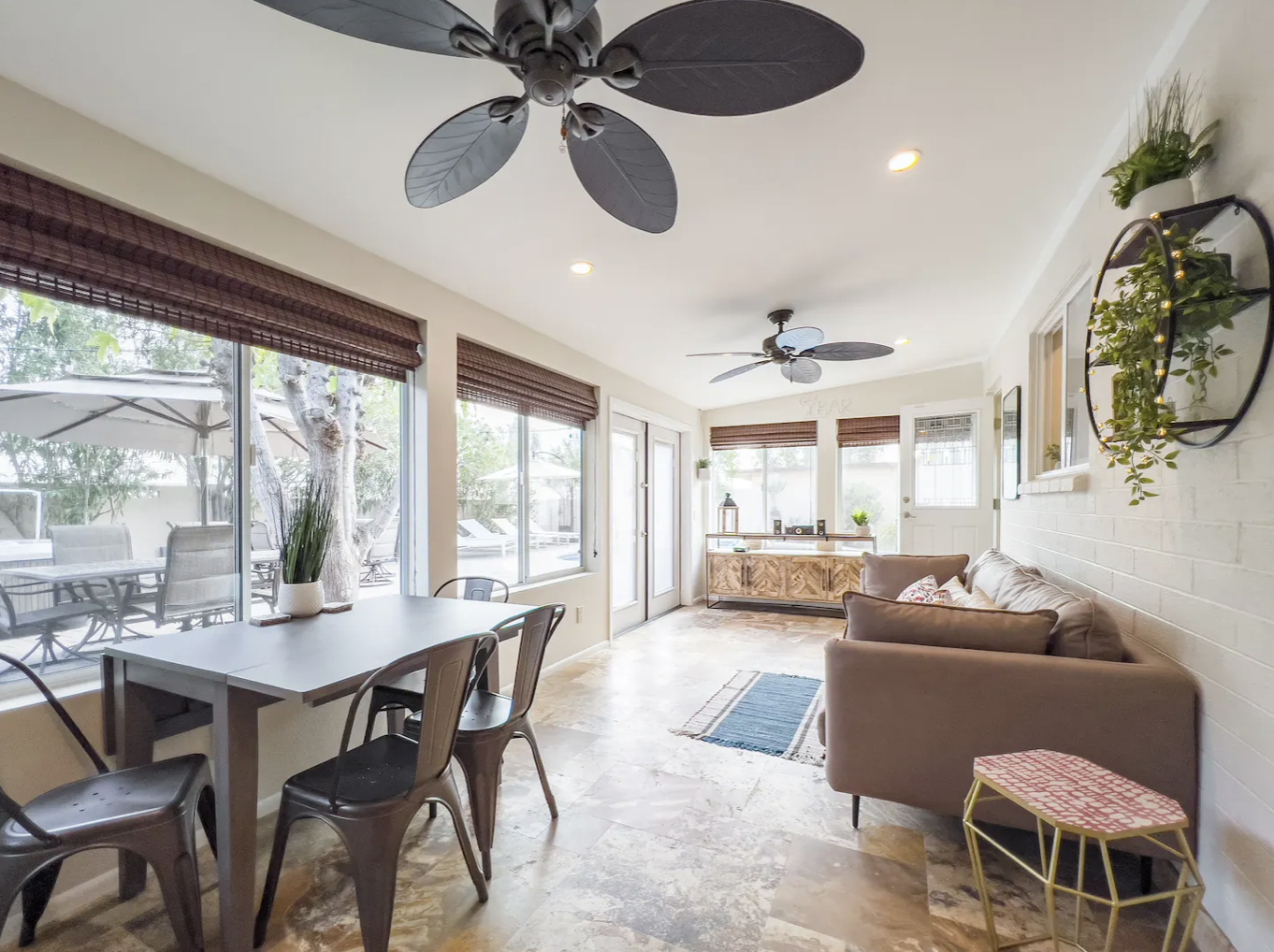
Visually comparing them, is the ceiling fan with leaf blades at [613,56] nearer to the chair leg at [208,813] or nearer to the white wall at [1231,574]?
the white wall at [1231,574]

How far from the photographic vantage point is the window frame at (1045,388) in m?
2.93

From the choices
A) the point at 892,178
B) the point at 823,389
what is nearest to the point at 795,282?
the point at 892,178

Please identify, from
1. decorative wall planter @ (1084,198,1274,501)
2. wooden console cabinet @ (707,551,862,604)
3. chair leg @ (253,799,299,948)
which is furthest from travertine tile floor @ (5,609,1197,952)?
wooden console cabinet @ (707,551,862,604)

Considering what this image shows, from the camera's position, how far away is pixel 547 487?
433cm

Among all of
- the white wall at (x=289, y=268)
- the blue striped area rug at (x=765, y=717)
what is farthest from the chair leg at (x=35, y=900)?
the blue striped area rug at (x=765, y=717)

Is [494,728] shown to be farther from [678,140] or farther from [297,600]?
[678,140]

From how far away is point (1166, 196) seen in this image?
5.09ft

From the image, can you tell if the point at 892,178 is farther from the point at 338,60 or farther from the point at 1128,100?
the point at 338,60

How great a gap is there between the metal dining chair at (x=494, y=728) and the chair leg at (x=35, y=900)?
3.16 feet

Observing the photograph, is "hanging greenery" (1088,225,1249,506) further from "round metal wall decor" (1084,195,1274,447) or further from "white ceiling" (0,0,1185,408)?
"white ceiling" (0,0,1185,408)

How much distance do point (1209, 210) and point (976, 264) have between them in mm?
2107

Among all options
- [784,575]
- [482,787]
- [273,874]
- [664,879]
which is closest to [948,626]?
[664,879]

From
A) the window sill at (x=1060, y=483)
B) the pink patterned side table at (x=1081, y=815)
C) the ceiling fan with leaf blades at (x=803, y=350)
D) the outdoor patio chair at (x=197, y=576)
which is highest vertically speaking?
the ceiling fan with leaf blades at (x=803, y=350)

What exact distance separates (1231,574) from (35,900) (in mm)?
3285
